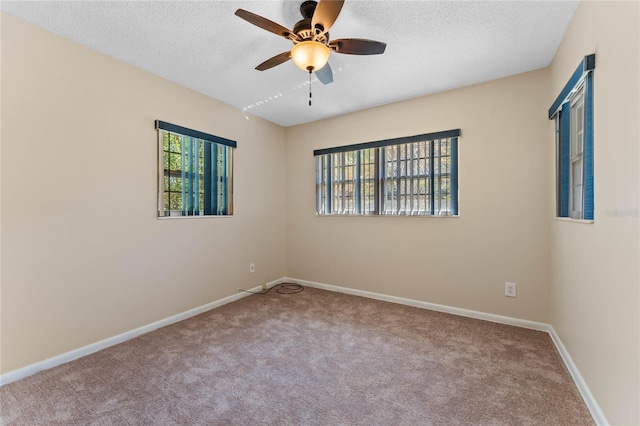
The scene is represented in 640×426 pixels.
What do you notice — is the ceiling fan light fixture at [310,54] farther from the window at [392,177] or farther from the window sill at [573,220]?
the window sill at [573,220]

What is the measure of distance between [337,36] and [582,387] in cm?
279

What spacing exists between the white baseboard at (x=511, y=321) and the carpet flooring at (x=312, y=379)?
0.19 feet

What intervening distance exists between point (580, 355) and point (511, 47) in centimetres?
225

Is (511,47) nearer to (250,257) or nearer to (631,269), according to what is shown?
(631,269)

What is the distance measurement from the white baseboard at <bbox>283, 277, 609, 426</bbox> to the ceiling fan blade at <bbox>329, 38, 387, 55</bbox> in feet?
7.76

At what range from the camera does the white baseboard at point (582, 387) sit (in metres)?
1.43

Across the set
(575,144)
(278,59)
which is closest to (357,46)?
(278,59)

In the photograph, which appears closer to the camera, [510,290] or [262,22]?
[262,22]

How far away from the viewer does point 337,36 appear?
207 cm

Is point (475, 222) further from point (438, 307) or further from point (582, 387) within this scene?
point (582, 387)

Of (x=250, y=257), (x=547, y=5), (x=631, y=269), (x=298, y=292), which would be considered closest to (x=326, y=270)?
(x=298, y=292)

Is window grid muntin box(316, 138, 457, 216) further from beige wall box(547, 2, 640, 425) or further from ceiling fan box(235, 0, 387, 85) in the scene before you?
ceiling fan box(235, 0, 387, 85)

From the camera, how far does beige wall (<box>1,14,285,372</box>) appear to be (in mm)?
1893

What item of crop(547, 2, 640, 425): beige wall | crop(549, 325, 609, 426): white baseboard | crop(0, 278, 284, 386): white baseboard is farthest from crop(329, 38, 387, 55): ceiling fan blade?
crop(0, 278, 284, 386): white baseboard
